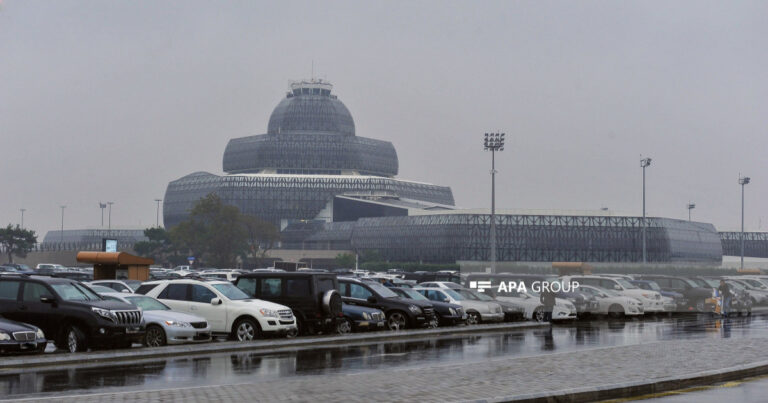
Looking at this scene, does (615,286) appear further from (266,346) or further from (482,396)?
(482,396)

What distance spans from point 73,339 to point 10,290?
2.38 m

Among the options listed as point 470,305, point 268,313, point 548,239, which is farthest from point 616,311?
point 548,239

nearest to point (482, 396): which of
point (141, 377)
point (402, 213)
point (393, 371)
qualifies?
point (393, 371)

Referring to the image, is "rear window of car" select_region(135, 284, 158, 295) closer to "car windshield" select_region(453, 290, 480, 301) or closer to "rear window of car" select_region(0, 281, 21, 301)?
"rear window of car" select_region(0, 281, 21, 301)

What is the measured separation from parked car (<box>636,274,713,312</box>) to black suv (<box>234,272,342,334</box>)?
2862 cm

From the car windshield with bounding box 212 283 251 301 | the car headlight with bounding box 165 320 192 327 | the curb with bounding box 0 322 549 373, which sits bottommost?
the curb with bounding box 0 322 549 373

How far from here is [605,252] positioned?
166 metres

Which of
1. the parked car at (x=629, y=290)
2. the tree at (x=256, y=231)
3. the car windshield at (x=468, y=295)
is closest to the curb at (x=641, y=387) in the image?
the car windshield at (x=468, y=295)

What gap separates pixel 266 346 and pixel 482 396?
43.8ft

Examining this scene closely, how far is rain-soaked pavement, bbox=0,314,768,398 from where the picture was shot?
65.1 feet

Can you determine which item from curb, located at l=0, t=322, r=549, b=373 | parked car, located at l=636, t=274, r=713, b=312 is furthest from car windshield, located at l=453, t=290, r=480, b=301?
parked car, located at l=636, t=274, r=713, b=312

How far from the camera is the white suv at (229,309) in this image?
103 feet

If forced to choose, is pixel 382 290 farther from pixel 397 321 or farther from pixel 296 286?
pixel 296 286

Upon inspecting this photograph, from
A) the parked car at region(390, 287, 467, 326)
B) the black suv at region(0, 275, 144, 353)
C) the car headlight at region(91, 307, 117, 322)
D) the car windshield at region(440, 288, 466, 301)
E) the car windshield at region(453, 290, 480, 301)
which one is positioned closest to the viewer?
the black suv at region(0, 275, 144, 353)
